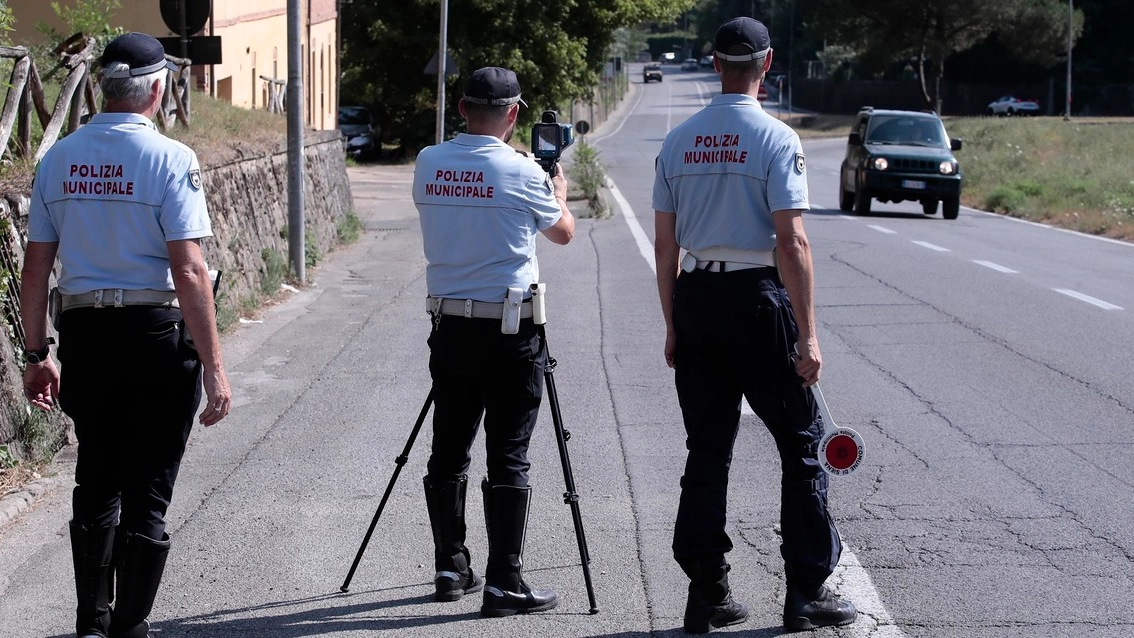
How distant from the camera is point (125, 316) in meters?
4.09

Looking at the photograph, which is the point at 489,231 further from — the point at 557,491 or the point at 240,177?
the point at 240,177

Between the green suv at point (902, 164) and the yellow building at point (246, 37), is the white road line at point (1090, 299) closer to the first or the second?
the yellow building at point (246, 37)

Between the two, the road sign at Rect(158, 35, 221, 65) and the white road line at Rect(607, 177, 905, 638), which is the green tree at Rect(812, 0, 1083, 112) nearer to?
the road sign at Rect(158, 35, 221, 65)

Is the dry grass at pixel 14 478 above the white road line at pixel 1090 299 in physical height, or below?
below

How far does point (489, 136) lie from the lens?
4.59 metres

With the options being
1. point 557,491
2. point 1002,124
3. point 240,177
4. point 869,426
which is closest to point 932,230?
point 240,177

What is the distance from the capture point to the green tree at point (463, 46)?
139 feet

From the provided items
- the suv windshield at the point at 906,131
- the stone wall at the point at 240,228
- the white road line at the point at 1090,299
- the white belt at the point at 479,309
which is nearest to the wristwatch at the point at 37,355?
the white belt at the point at 479,309

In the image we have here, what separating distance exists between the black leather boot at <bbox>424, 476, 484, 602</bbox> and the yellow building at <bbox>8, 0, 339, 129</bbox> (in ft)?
30.9

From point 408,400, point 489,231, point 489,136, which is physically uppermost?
point 489,136

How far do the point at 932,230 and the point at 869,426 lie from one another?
14.5 m

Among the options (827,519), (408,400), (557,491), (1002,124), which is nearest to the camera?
(827,519)

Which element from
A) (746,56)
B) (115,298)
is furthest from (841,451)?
(115,298)

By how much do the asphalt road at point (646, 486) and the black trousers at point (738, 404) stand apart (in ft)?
1.03
